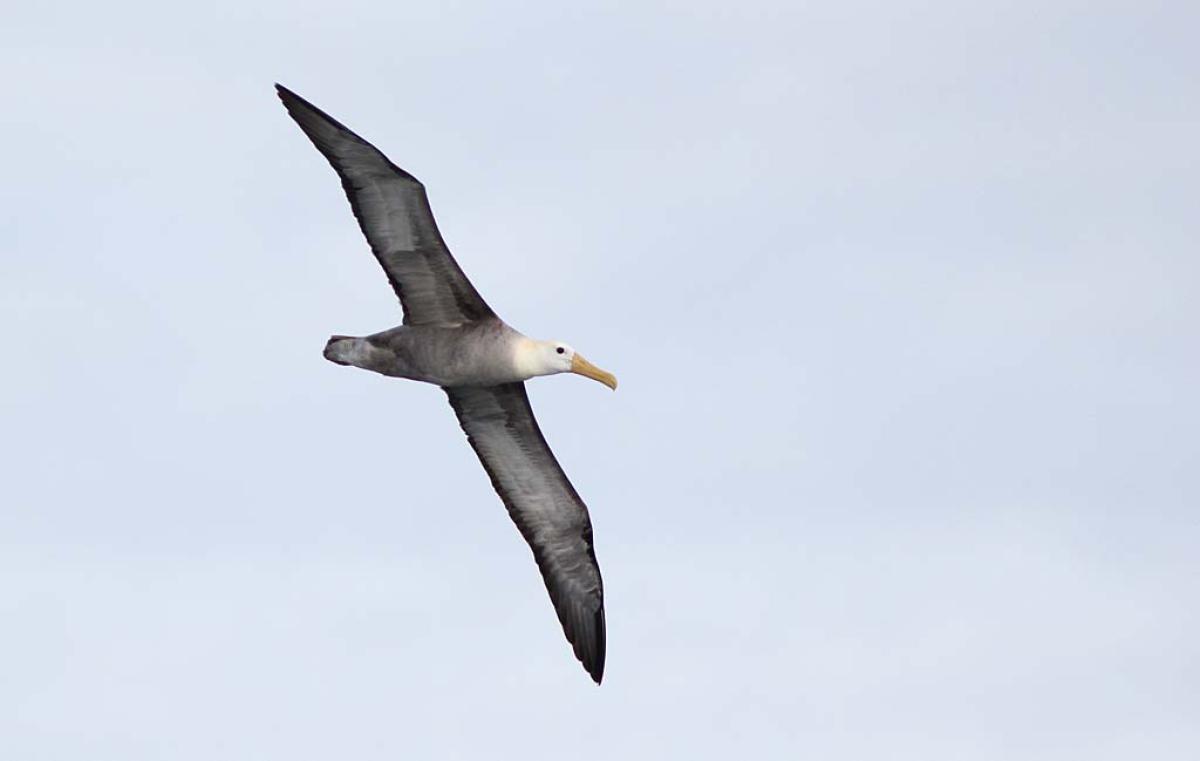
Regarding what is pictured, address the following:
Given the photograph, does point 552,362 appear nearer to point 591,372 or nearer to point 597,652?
point 591,372

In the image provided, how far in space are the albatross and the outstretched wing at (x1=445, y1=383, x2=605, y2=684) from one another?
0.04 ft

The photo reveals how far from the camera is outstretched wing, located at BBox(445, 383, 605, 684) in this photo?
24641 mm

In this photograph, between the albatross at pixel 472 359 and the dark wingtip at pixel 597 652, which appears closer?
the albatross at pixel 472 359

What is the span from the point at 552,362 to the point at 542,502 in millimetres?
2362

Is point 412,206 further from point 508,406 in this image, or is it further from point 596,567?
point 596,567

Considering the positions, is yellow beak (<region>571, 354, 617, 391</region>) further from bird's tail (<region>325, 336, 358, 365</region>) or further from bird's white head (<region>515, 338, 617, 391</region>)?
bird's tail (<region>325, 336, 358, 365</region>)

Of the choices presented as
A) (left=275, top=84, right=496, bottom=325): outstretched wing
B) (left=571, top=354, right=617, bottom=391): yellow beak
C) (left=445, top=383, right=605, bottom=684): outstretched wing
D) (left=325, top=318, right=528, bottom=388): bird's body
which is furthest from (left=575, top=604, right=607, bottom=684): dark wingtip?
(left=275, top=84, right=496, bottom=325): outstretched wing

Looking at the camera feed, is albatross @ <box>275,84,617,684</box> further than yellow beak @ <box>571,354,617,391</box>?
No

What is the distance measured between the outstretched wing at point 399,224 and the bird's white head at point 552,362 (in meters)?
0.58

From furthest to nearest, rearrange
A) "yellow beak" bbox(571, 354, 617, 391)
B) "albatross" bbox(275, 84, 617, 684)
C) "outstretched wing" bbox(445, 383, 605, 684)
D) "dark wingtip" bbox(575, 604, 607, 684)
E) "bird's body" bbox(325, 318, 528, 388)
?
"dark wingtip" bbox(575, 604, 607, 684)
"outstretched wing" bbox(445, 383, 605, 684)
"yellow beak" bbox(571, 354, 617, 391)
"bird's body" bbox(325, 318, 528, 388)
"albatross" bbox(275, 84, 617, 684)

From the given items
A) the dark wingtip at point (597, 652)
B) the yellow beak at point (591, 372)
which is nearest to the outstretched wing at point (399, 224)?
the yellow beak at point (591, 372)

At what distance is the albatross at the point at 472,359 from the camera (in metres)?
22.4

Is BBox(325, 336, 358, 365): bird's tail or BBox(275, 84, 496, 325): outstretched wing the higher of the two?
BBox(275, 84, 496, 325): outstretched wing

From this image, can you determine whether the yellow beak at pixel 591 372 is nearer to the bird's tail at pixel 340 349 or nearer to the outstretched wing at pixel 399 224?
the outstretched wing at pixel 399 224
